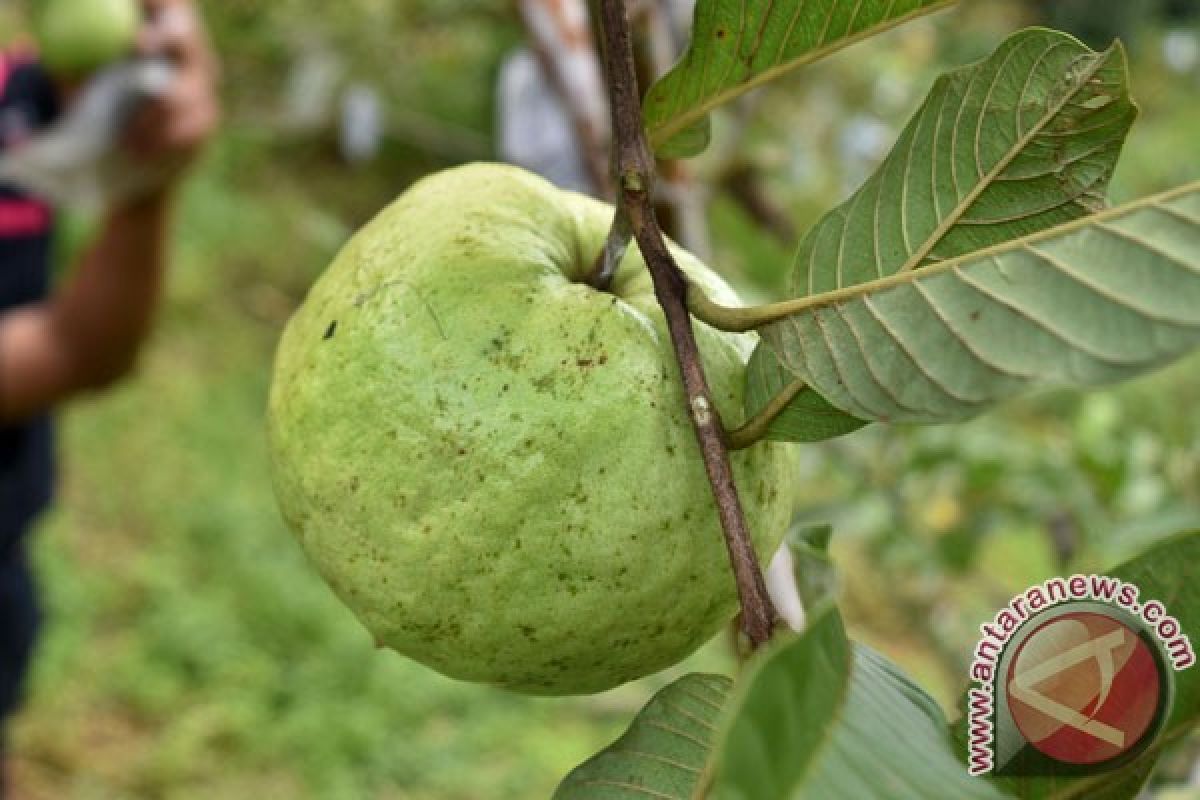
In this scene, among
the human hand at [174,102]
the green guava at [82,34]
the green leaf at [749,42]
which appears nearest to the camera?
the green leaf at [749,42]

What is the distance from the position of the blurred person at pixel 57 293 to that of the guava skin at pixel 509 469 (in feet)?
5.58

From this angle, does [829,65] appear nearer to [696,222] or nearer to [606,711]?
[606,711]

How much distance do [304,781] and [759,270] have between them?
5.49 ft

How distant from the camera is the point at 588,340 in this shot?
641mm

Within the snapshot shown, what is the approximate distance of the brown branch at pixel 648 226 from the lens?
22.9 inches

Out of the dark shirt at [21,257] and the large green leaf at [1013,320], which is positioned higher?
the large green leaf at [1013,320]

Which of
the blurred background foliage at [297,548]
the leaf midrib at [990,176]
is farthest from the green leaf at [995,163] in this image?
the blurred background foliage at [297,548]

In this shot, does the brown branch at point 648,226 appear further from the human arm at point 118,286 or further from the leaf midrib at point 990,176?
the human arm at point 118,286

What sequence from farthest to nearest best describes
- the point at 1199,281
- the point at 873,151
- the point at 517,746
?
the point at 517,746 → the point at 873,151 → the point at 1199,281

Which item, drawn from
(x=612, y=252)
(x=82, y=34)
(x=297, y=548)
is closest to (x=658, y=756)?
(x=612, y=252)

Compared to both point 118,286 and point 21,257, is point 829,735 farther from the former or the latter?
point 21,257

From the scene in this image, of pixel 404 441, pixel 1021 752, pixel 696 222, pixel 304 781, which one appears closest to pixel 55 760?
pixel 304 781

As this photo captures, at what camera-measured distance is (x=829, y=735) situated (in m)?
0.41

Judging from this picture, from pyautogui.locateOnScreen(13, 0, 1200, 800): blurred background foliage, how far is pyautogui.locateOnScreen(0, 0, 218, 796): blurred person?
345 millimetres
